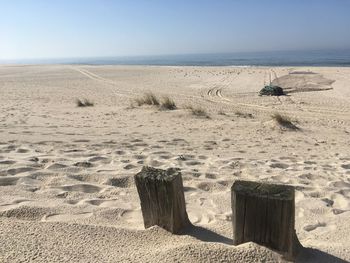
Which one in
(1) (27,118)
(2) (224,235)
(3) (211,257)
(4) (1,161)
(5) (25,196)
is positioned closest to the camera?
(3) (211,257)

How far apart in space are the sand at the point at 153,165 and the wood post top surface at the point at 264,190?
33 centimetres

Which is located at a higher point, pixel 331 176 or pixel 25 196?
pixel 25 196

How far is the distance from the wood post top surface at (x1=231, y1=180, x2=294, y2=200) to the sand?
1.10ft

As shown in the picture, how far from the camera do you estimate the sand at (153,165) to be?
2504mm

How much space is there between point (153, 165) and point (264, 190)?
295 cm

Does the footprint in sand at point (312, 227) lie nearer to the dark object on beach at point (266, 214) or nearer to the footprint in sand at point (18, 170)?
the dark object on beach at point (266, 214)

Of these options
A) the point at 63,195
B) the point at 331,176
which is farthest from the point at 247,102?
the point at 63,195

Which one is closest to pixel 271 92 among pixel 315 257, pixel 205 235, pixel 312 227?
pixel 312 227

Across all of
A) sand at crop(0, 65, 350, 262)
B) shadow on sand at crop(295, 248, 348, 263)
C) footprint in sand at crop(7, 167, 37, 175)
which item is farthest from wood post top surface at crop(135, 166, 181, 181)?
footprint in sand at crop(7, 167, 37, 175)

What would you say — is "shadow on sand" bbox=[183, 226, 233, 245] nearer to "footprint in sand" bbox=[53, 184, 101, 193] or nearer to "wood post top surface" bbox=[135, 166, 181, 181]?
"wood post top surface" bbox=[135, 166, 181, 181]

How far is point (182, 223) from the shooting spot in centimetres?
281

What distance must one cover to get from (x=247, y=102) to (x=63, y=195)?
973cm

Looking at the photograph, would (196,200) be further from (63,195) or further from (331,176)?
(331,176)

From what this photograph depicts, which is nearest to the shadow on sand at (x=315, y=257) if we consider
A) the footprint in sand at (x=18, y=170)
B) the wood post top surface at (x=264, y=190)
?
the wood post top surface at (x=264, y=190)
